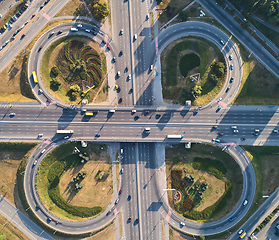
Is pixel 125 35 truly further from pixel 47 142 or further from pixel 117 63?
pixel 47 142

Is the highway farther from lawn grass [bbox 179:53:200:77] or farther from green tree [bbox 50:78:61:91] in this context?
lawn grass [bbox 179:53:200:77]

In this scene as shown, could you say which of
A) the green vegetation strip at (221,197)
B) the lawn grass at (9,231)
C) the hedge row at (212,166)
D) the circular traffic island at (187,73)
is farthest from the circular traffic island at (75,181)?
the circular traffic island at (187,73)

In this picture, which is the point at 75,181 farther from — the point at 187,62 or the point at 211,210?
the point at 187,62

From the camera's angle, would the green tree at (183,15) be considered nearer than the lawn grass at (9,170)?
Yes

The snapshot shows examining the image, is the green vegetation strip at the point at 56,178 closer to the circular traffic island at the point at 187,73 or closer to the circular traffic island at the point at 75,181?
the circular traffic island at the point at 75,181

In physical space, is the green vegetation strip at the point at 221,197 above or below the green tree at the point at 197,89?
below

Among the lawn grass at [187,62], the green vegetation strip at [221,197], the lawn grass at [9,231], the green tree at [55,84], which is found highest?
the lawn grass at [187,62]

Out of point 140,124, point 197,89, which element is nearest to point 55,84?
point 140,124
